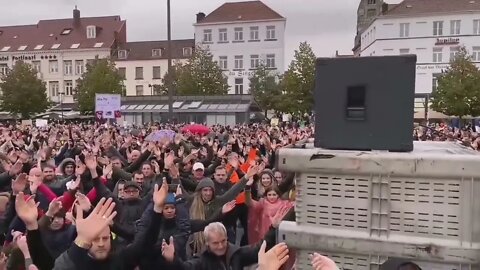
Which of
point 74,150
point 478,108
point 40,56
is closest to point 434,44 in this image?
point 478,108

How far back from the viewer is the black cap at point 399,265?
2.75 meters

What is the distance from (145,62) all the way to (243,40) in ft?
36.1

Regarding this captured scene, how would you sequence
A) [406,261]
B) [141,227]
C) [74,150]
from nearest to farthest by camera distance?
[406,261] → [141,227] → [74,150]

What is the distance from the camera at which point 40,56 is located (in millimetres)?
65812

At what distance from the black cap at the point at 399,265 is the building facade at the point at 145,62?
59792mm

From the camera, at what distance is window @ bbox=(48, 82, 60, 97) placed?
6556 centimetres

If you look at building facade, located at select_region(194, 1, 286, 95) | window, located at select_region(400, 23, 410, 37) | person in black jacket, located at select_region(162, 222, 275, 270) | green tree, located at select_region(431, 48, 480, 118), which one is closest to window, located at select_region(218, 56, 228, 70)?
building facade, located at select_region(194, 1, 286, 95)

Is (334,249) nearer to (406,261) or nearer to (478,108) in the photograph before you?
(406,261)

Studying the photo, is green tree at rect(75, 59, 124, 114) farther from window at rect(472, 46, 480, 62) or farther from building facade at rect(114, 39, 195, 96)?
window at rect(472, 46, 480, 62)

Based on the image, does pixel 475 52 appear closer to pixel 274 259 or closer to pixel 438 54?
pixel 438 54

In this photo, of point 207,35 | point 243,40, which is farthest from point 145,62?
point 243,40

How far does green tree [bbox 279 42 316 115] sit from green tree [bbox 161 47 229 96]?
5410 mm

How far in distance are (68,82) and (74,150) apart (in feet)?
183

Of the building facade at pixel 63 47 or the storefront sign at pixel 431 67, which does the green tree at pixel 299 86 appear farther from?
the building facade at pixel 63 47
